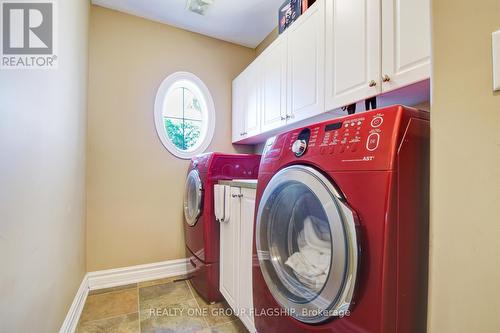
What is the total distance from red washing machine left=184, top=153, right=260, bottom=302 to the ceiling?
1.37m

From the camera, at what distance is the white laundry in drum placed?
0.82 metres

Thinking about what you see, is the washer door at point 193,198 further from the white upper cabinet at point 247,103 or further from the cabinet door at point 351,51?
the cabinet door at point 351,51

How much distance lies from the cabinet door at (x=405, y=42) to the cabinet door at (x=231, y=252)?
100cm

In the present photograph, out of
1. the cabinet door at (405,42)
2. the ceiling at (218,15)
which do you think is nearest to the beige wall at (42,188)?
the ceiling at (218,15)

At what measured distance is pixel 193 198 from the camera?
81.7 inches

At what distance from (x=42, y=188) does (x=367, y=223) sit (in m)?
1.32

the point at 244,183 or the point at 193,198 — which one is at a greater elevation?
the point at 244,183

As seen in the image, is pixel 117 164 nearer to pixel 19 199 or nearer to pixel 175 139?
pixel 175 139

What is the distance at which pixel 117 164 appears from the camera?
2168 millimetres

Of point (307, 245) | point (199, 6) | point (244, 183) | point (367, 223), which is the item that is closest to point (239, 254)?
point (244, 183)

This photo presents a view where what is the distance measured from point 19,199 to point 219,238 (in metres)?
1.18

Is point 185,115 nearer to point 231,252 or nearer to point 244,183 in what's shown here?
point 244,183

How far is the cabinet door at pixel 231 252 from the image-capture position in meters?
1.46

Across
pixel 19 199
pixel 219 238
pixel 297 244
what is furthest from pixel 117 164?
pixel 297 244
